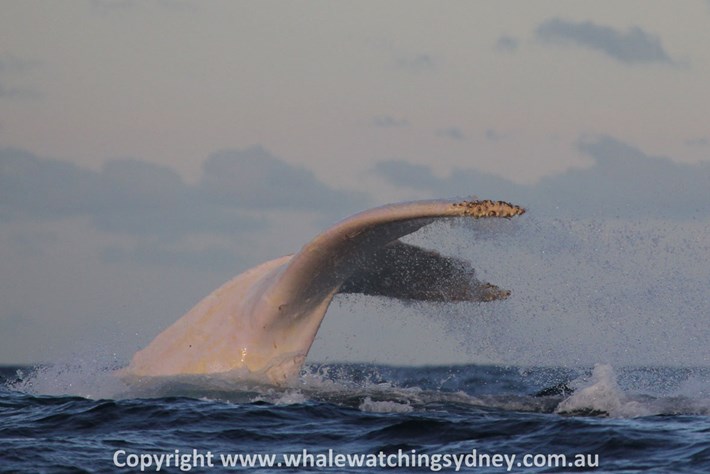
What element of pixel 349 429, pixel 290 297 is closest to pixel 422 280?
pixel 290 297

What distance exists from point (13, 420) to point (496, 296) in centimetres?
511

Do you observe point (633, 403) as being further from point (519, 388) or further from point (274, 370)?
point (519, 388)

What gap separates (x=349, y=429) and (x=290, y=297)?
5.13ft

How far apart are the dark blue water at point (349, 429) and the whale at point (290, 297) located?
0.96 ft

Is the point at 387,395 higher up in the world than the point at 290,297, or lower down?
lower down

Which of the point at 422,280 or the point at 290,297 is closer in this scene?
the point at 290,297

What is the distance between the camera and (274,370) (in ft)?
42.1

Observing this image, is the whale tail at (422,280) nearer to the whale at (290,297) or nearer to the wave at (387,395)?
the whale at (290,297)

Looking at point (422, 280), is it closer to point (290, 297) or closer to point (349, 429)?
point (290, 297)

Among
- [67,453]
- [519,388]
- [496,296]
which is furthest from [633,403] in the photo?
[519,388]

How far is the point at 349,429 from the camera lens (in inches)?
452

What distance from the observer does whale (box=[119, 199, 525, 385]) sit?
12.1 meters

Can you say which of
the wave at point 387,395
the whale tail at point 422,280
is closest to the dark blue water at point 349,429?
the wave at point 387,395

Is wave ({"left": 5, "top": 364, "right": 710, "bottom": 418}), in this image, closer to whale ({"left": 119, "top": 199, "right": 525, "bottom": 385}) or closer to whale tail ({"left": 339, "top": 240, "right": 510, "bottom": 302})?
whale ({"left": 119, "top": 199, "right": 525, "bottom": 385})
